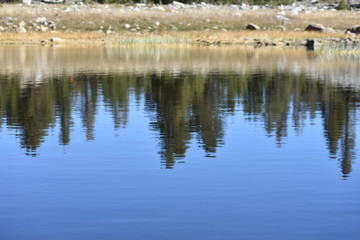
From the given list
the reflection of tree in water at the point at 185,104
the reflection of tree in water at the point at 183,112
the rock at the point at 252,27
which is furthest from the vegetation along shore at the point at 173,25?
the reflection of tree in water at the point at 183,112

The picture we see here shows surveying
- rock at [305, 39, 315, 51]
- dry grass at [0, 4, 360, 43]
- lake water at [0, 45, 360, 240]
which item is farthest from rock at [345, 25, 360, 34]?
lake water at [0, 45, 360, 240]

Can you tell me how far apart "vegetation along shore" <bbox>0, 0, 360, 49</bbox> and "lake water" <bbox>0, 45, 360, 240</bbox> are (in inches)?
1924

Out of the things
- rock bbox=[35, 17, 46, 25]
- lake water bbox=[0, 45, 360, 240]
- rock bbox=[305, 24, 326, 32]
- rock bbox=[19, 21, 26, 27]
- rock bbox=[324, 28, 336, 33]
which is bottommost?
lake water bbox=[0, 45, 360, 240]

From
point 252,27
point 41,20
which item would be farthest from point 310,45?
point 41,20

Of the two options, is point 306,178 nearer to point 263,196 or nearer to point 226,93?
point 263,196

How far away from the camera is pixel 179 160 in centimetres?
2103

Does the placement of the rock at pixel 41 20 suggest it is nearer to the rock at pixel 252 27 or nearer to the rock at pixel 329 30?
the rock at pixel 252 27

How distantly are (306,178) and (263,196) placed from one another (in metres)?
2.28

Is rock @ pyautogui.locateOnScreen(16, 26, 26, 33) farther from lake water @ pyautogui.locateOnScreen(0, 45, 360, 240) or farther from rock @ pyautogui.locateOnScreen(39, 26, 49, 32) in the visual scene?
lake water @ pyautogui.locateOnScreen(0, 45, 360, 240)

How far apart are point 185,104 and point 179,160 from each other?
45.8ft

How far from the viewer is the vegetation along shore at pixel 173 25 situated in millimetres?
95125

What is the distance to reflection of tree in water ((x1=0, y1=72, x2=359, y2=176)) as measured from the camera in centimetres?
2503

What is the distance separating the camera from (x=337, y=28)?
10981 cm

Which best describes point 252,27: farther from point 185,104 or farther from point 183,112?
point 183,112
